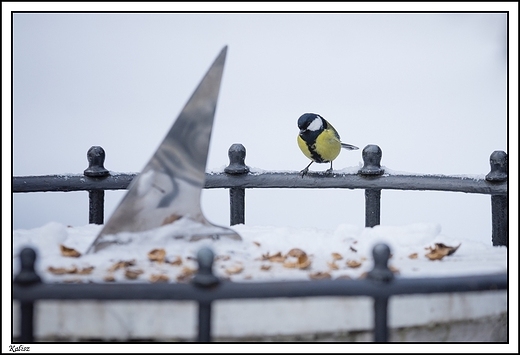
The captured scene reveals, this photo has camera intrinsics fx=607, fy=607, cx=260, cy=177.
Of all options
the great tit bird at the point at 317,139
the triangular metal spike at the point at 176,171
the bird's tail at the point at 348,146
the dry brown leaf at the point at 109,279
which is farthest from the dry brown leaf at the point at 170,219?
the bird's tail at the point at 348,146

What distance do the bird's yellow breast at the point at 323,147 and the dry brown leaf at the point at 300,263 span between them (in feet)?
6.38

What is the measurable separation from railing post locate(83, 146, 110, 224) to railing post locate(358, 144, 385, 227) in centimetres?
171

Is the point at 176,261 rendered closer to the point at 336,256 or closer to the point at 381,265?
the point at 336,256

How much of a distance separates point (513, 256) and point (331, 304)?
935 mm

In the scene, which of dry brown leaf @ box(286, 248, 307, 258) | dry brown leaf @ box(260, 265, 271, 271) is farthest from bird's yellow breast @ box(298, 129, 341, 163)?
dry brown leaf @ box(260, 265, 271, 271)

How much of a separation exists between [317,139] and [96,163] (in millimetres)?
1620

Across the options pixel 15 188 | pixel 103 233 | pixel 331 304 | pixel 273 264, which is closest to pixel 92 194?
pixel 15 188

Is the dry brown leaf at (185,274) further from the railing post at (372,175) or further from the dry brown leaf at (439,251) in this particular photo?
the railing post at (372,175)

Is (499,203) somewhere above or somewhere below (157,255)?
above

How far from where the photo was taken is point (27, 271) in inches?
76.9

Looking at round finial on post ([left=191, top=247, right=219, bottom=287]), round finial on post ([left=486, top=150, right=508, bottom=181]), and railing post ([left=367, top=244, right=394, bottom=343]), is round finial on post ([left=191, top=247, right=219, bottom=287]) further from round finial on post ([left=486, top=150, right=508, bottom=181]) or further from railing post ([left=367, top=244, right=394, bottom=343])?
round finial on post ([left=486, top=150, right=508, bottom=181])

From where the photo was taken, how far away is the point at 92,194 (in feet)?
13.1

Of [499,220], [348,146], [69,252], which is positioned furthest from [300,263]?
[348,146]

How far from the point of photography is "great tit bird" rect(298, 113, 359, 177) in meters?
4.51
